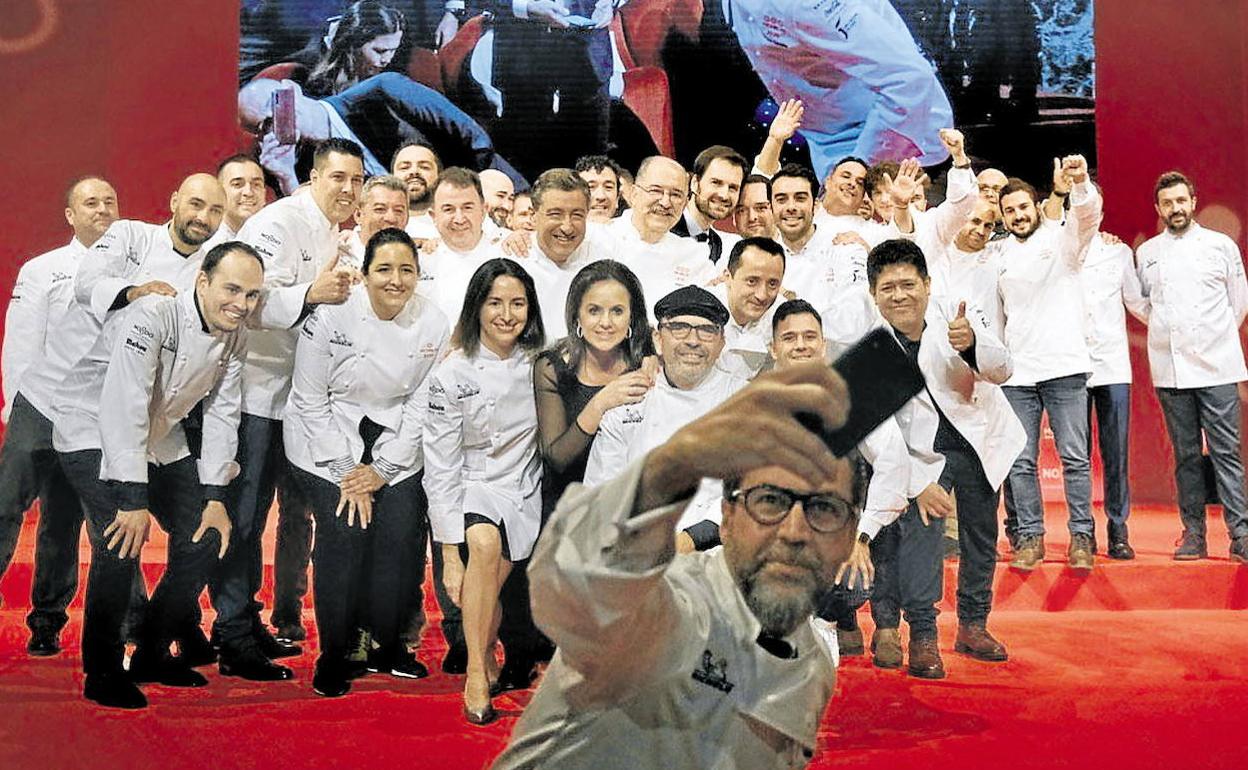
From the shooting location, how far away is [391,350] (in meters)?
3.47

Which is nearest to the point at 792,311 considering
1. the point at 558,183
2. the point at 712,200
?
the point at 712,200

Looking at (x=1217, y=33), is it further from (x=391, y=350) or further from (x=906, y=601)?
(x=391, y=350)

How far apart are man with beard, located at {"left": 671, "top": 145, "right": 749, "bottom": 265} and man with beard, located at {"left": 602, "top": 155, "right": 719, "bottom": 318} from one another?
6 centimetres

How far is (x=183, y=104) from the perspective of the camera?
452cm

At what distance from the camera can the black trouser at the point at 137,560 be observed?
3.15 m

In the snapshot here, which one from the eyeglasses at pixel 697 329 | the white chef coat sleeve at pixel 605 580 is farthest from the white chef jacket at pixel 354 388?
the white chef coat sleeve at pixel 605 580

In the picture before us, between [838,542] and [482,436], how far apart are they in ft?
7.64

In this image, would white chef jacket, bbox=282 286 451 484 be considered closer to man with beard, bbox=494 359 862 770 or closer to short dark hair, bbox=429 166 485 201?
short dark hair, bbox=429 166 485 201

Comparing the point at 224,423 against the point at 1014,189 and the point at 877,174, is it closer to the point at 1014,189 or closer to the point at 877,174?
the point at 877,174

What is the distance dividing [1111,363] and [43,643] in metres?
3.33

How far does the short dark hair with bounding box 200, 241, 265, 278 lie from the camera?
333 centimetres

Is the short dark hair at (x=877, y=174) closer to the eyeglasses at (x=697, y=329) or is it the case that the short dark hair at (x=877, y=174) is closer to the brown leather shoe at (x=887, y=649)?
the eyeglasses at (x=697, y=329)

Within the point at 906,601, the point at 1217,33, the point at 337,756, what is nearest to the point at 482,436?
the point at 337,756

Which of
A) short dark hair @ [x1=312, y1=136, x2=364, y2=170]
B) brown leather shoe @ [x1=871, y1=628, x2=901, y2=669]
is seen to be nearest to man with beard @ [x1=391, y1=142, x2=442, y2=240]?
short dark hair @ [x1=312, y1=136, x2=364, y2=170]
